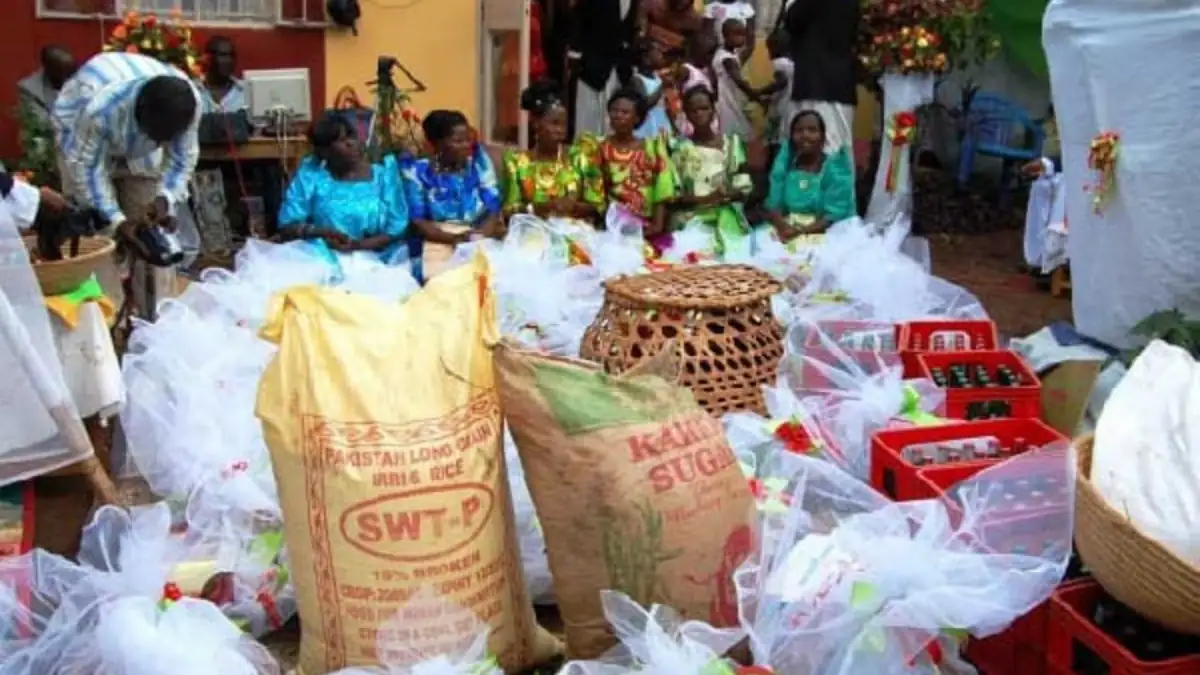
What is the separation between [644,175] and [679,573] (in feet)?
13.3

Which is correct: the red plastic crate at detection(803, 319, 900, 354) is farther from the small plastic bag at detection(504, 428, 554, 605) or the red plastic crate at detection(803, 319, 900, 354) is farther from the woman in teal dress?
the woman in teal dress

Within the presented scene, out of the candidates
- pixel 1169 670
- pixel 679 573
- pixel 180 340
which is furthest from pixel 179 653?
pixel 180 340

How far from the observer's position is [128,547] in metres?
2.64

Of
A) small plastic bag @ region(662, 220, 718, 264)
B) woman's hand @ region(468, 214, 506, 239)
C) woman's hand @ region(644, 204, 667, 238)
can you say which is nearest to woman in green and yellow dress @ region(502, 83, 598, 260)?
woman's hand @ region(468, 214, 506, 239)

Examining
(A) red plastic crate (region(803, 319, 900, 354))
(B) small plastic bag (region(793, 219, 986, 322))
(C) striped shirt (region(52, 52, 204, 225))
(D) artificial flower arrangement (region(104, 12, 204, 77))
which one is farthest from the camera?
(D) artificial flower arrangement (region(104, 12, 204, 77))

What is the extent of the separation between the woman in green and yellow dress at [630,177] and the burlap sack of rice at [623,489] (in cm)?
379

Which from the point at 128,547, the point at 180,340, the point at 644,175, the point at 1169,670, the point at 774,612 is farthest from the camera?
the point at 644,175

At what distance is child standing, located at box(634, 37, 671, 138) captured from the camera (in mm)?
7184

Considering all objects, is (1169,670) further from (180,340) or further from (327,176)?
(327,176)

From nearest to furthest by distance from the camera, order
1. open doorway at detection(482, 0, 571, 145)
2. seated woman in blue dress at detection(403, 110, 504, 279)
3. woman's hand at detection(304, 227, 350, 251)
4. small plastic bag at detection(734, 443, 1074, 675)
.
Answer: small plastic bag at detection(734, 443, 1074, 675) → woman's hand at detection(304, 227, 350, 251) → seated woman in blue dress at detection(403, 110, 504, 279) → open doorway at detection(482, 0, 571, 145)

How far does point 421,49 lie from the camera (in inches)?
308

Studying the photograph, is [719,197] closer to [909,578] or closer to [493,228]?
[493,228]

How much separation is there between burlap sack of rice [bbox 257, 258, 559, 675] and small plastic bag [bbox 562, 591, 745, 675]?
28 centimetres

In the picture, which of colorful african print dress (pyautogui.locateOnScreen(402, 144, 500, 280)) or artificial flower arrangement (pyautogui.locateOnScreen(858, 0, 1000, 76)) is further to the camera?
artificial flower arrangement (pyautogui.locateOnScreen(858, 0, 1000, 76))
